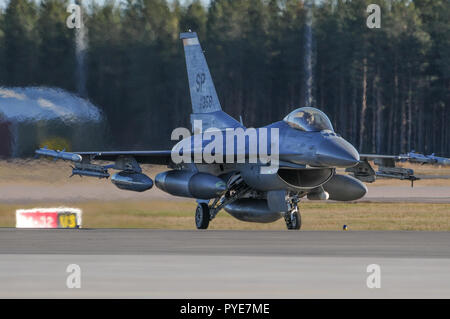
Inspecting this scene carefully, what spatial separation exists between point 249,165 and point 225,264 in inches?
346

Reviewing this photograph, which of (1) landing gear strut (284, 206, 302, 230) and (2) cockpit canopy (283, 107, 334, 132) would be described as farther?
(1) landing gear strut (284, 206, 302, 230)

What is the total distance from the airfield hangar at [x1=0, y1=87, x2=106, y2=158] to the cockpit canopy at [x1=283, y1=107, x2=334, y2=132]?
7.16 meters

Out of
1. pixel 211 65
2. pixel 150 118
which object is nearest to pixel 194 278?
pixel 150 118

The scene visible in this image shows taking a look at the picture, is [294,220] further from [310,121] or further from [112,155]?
[112,155]

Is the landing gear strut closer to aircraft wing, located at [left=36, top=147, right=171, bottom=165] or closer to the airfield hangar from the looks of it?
aircraft wing, located at [left=36, top=147, right=171, bottom=165]

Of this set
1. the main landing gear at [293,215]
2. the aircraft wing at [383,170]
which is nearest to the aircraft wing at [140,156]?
the main landing gear at [293,215]

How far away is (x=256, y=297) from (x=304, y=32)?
61.6 meters

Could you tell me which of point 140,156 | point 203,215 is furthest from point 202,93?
point 203,215

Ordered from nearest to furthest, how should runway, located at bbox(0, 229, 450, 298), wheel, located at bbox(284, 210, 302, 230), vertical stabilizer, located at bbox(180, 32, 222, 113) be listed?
runway, located at bbox(0, 229, 450, 298)
wheel, located at bbox(284, 210, 302, 230)
vertical stabilizer, located at bbox(180, 32, 222, 113)

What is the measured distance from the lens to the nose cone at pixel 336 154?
65.2 ft

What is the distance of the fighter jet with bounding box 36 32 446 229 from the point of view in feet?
68.6

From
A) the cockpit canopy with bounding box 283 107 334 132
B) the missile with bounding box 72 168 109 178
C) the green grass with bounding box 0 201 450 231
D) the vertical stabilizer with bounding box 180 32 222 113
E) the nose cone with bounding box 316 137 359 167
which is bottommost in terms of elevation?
the green grass with bounding box 0 201 450 231

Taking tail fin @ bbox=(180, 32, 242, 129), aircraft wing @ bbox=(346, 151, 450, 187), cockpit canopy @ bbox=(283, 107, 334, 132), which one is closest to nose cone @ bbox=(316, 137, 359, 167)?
cockpit canopy @ bbox=(283, 107, 334, 132)

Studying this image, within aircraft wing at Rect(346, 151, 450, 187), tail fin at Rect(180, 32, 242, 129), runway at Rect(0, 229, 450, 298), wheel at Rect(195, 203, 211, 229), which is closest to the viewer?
runway at Rect(0, 229, 450, 298)
